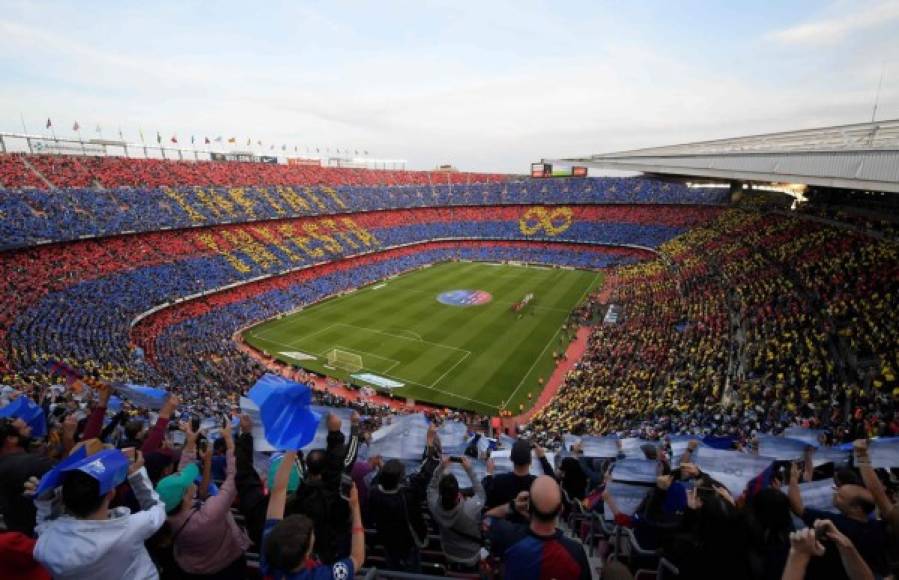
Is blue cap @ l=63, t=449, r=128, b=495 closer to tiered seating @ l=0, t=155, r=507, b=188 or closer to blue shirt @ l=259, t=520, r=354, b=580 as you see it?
blue shirt @ l=259, t=520, r=354, b=580

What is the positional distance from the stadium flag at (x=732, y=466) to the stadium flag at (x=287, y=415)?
4.76 metres

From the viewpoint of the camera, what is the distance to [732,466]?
5664 mm

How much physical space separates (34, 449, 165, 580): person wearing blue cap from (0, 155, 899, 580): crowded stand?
0.02 metres

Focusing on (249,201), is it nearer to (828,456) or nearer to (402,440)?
(402,440)

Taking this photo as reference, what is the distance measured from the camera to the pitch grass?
2559cm

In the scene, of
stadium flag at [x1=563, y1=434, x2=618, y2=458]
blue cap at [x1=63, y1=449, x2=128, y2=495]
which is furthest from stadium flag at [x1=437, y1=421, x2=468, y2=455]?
blue cap at [x1=63, y1=449, x2=128, y2=495]

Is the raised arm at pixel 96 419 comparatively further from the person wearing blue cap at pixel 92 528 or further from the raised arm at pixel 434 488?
the raised arm at pixel 434 488

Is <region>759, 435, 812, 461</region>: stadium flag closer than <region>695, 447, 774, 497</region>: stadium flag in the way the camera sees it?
No

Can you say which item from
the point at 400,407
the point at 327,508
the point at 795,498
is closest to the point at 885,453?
the point at 795,498

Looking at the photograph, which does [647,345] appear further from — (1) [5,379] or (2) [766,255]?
(1) [5,379]

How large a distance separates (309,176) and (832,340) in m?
57.0


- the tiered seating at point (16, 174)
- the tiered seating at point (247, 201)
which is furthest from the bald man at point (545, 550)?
the tiered seating at point (16, 174)

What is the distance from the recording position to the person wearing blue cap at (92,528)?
9.17 feet

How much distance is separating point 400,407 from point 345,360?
6585 mm
